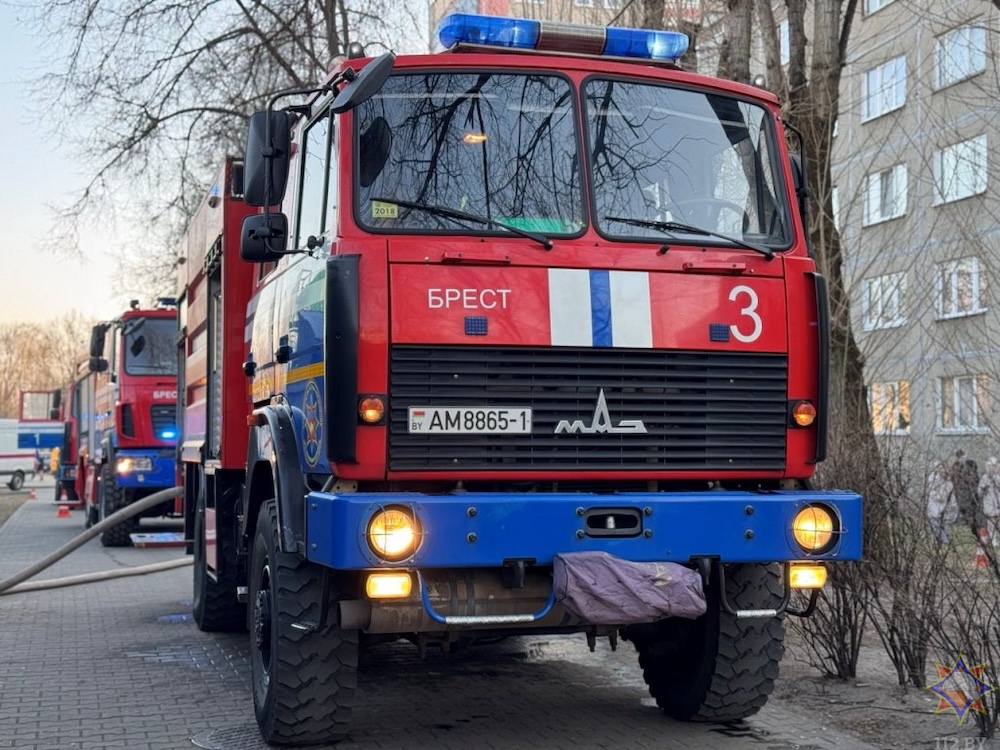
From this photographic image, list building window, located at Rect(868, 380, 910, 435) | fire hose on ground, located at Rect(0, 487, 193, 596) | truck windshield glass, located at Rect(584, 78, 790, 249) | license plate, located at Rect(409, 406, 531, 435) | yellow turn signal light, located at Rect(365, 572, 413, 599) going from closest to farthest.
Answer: yellow turn signal light, located at Rect(365, 572, 413, 599)
license plate, located at Rect(409, 406, 531, 435)
truck windshield glass, located at Rect(584, 78, 790, 249)
building window, located at Rect(868, 380, 910, 435)
fire hose on ground, located at Rect(0, 487, 193, 596)

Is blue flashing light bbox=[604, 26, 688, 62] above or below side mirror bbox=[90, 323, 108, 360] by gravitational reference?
above

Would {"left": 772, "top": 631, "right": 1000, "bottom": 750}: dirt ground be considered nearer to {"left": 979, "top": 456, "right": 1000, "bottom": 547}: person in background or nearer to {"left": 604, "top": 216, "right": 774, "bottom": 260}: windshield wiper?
{"left": 979, "top": 456, "right": 1000, "bottom": 547}: person in background

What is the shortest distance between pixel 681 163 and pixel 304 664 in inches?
110

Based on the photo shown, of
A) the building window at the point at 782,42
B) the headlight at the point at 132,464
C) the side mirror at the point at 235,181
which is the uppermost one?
the building window at the point at 782,42

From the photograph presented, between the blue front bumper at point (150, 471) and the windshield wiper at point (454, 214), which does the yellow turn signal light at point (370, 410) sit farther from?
the blue front bumper at point (150, 471)

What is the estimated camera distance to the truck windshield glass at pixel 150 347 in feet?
59.6

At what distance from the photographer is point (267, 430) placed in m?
6.23

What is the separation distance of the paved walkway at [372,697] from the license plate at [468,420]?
1.59 metres

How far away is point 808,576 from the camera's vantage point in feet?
18.9

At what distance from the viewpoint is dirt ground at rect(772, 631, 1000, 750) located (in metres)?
6.01

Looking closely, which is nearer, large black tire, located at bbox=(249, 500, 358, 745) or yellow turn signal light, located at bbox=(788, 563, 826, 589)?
large black tire, located at bbox=(249, 500, 358, 745)

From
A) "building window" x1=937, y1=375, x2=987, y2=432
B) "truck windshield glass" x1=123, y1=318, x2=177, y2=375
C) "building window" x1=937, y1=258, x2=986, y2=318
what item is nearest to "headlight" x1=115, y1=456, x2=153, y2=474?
"truck windshield glass" x1=123, y1=318, x2=177, y2=375

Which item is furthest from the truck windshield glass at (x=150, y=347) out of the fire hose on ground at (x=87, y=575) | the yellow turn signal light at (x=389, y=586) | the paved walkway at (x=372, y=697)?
the yellow turn signal light at (x=389, y=586)

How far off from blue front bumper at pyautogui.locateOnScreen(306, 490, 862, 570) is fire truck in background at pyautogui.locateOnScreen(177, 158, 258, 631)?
9.65 ft
